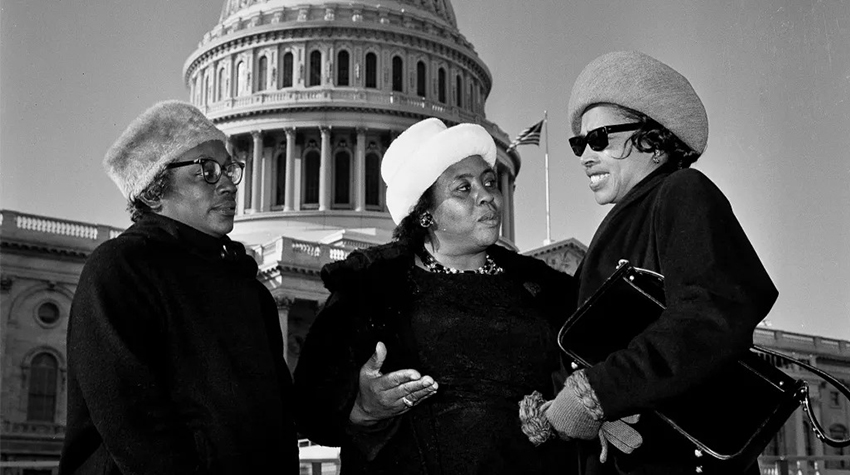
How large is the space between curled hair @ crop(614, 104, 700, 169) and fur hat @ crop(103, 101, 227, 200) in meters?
1.94

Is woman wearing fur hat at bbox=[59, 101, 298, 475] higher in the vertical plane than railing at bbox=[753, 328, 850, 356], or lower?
lower

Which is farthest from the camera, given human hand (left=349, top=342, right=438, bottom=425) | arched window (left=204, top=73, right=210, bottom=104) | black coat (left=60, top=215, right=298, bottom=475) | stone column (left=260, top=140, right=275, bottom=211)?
arched window (left=204, top=73, right=210, bottom=104)

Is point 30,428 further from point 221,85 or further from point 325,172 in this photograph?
point 221,85

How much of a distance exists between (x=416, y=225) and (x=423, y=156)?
0.98 ft

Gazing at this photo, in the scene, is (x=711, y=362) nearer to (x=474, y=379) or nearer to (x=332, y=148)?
(x=474, y=379)

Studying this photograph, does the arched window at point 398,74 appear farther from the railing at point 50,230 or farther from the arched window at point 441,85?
the railing at point 50,230

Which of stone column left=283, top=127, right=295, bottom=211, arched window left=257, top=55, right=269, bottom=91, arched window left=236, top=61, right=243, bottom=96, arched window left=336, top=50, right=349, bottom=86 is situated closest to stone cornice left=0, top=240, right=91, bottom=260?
stone column left=283, top=127, right=295, bottom=211

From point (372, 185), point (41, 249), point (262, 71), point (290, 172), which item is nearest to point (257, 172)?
point (290, 172)

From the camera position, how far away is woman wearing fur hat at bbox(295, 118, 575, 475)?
3768 millimetres

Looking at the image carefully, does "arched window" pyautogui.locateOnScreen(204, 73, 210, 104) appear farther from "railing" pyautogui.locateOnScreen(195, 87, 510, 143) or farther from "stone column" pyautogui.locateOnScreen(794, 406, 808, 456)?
"stone column" pyautogui.locateOnScreen(794, 406, 808, 456)

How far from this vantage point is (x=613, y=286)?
2.94 metres

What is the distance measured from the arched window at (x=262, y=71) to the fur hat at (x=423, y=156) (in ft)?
174

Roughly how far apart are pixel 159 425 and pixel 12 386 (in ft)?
113

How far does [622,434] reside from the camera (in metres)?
2.94
